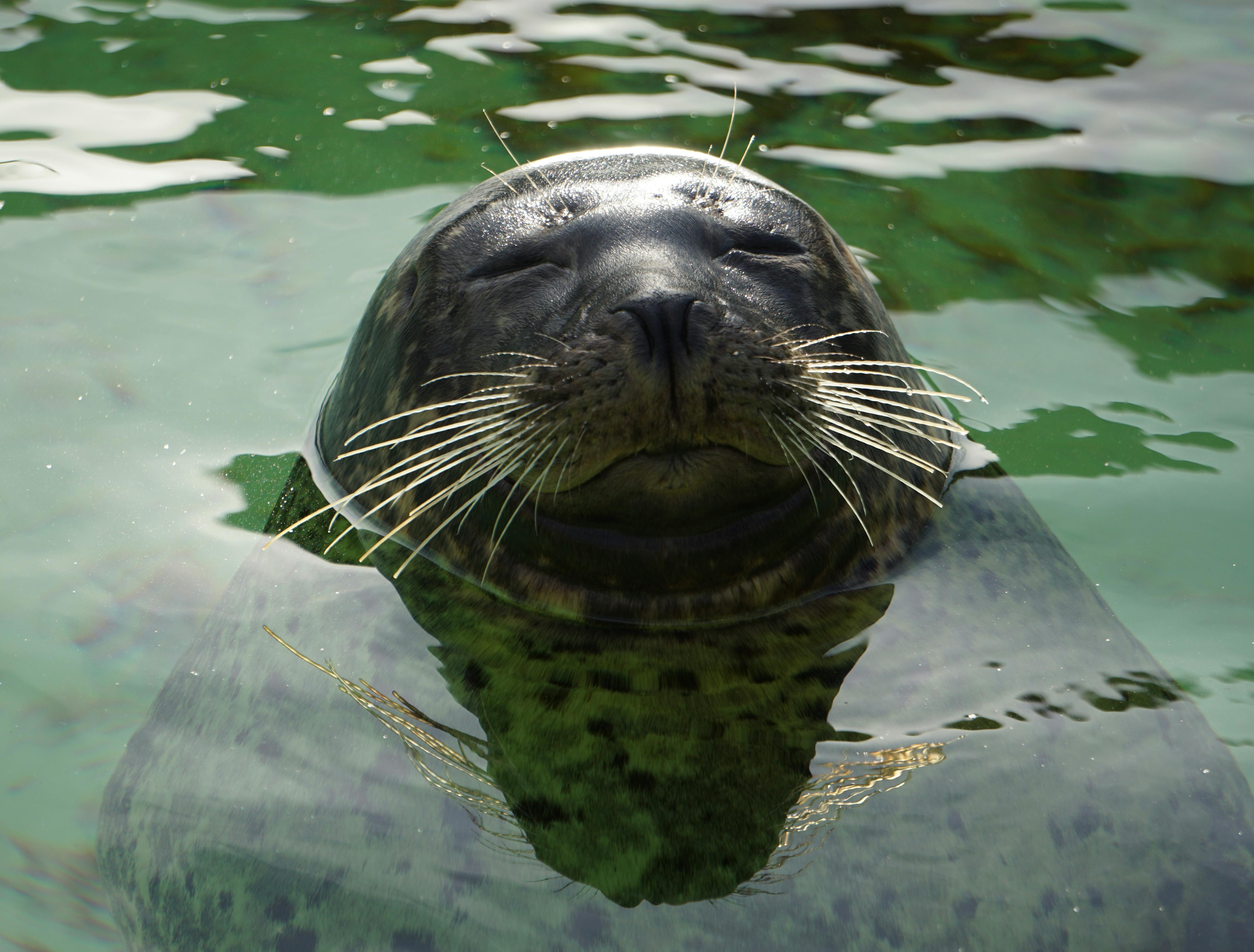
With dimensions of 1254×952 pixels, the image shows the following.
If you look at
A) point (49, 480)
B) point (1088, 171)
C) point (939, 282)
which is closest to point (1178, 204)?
point (1088, 171)

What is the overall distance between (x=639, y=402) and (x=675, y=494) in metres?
0.26

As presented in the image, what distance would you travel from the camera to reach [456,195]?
489 cm

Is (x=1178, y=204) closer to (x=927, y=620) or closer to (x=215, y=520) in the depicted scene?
(x=927, y=620)

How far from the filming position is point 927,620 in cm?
273

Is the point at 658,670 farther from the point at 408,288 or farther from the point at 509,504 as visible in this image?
the point at 408,288

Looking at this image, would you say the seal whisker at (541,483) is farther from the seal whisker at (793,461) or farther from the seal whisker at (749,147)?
the seal whisker at (749,147)

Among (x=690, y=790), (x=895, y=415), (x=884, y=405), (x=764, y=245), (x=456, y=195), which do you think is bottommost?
(x=456, y=195)

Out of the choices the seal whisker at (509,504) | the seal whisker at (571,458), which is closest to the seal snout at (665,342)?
the seal whisker at (571,458)

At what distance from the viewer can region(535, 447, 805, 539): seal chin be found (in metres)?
2.45

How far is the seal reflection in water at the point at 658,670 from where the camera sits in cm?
214

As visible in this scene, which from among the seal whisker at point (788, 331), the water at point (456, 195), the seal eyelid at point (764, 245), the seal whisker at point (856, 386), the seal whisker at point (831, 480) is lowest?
the water at point (456, 195)

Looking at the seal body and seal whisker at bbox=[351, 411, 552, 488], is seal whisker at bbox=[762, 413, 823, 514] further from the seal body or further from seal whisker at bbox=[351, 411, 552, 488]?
seal whisker at bbox=[351, 411, 552, 488]

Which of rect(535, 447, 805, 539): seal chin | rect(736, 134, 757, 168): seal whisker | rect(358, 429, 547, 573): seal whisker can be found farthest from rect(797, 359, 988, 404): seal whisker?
rect(736, 134, 757, 168): seal whisker

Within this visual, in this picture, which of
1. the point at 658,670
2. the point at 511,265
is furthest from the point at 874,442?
the point at 511,265
